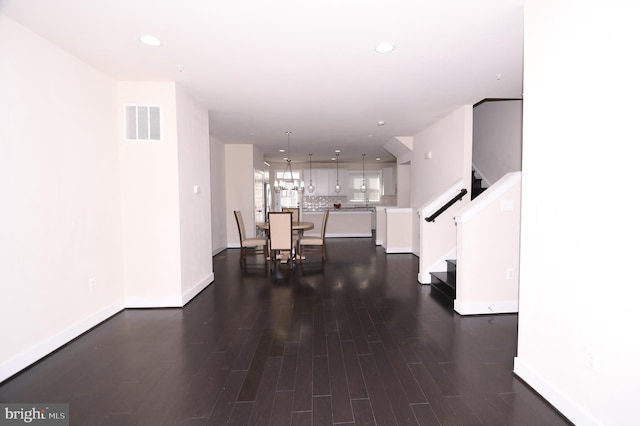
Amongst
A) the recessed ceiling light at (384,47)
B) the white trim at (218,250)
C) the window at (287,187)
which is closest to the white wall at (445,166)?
the recessed ceiling light at (384,47)

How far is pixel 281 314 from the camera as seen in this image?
3.20 m

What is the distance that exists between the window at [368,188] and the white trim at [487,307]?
26.9 ft

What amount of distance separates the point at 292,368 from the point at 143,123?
2971 millimetres

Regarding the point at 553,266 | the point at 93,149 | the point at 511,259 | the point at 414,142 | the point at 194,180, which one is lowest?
the point at 511,259

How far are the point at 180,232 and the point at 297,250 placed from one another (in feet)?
8.87

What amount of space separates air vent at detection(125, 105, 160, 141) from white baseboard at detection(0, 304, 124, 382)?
1.86 metres

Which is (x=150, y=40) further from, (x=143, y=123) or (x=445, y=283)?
(x=445, y=283)

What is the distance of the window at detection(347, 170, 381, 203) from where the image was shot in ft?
36.8

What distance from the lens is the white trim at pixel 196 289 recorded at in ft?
11.4

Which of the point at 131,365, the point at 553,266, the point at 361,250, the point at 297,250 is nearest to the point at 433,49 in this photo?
the point at 553,266

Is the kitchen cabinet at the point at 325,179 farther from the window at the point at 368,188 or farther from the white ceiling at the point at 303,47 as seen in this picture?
the white ceiling at the point at 303,47

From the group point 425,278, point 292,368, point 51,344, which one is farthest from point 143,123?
point 425,278

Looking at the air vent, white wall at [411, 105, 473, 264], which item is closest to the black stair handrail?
white wall at [411, 105, 473, 264]

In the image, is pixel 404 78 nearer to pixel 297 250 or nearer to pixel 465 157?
pixel 465 157
